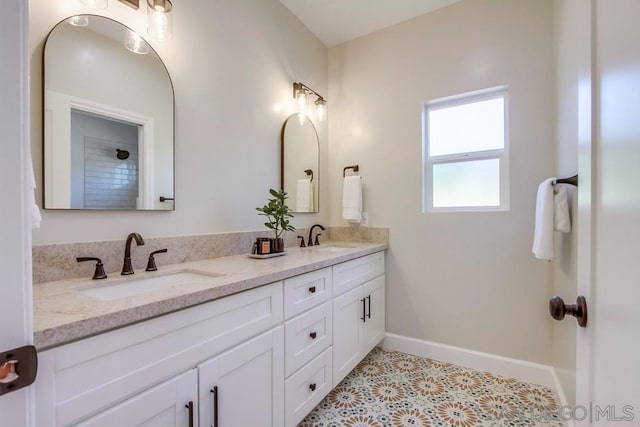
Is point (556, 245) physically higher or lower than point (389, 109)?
lower

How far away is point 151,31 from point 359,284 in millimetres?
1890

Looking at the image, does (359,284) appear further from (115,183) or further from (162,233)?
(115,183)

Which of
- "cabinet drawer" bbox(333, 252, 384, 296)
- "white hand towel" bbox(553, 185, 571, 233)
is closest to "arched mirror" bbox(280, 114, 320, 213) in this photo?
"cabinet drawer" bbox(333, 252, 384, 296)

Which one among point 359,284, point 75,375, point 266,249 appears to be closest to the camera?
point 75,375

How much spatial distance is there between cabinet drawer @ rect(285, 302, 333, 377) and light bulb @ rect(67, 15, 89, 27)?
153cm

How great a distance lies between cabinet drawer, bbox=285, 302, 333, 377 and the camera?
1395 mm

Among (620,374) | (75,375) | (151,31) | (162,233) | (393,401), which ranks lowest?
(393,401)

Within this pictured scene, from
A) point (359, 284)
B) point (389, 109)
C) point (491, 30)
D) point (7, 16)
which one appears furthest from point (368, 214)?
point (7, 16)

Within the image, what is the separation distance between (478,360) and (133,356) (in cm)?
228

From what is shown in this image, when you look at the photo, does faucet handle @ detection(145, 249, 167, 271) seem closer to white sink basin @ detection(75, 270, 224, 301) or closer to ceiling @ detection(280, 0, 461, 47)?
white sink basin @ detection(75, 270, 224, 301)

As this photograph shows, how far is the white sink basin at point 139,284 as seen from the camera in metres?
1.09

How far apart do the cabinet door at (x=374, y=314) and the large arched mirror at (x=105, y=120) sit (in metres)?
1.51

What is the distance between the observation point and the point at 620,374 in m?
0.51

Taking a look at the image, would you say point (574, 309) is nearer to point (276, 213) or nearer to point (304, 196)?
point (276, 213)
